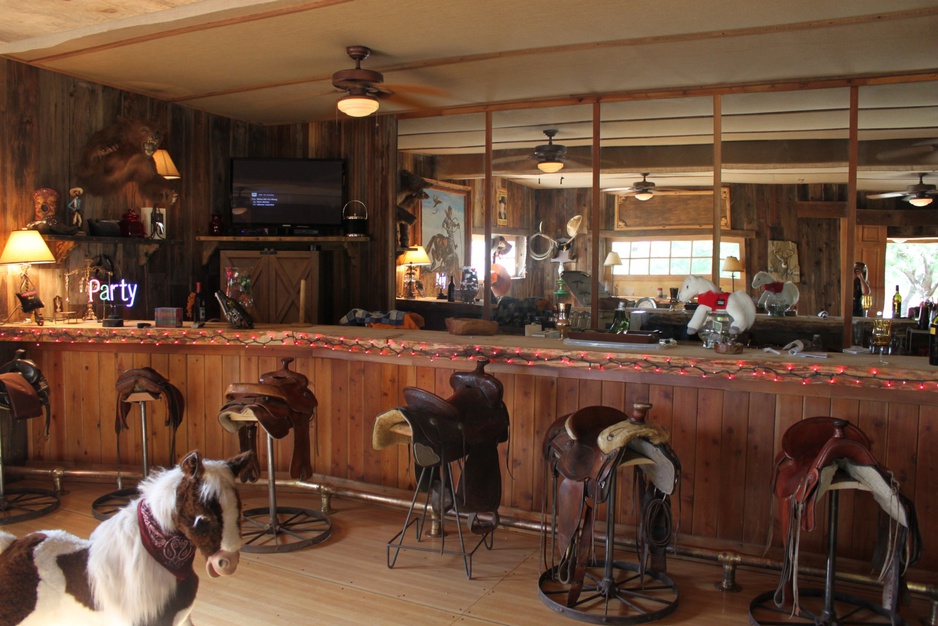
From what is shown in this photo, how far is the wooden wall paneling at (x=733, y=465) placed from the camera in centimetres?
344

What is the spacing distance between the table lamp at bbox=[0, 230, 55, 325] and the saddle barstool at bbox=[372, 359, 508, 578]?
263 cm

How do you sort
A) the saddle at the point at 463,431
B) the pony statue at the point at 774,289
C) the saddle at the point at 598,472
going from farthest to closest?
1. the pony statue at the point at 774,289
2. the saddle at the point at 463,431
3. the saddle at the point at 598,472

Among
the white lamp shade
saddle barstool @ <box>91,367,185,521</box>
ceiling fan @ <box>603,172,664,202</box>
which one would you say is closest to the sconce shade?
saddle barstool @ <box>91,367,185,521</box>

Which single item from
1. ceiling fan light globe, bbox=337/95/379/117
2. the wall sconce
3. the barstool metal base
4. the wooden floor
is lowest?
the wooden floor

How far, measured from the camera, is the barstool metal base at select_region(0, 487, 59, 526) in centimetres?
398

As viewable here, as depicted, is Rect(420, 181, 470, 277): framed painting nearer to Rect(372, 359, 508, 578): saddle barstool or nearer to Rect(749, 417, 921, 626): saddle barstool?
Rect(372, 359, 508, 578): saddle barstool

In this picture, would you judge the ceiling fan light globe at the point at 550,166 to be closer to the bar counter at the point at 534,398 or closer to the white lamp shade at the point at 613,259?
the white lamp shade at the point at 613,259

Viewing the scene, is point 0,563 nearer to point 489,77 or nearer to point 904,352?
point 489,77

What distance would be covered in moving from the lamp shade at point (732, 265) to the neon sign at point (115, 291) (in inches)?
176

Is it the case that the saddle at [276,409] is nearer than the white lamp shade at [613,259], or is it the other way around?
the saddle at [276,409]

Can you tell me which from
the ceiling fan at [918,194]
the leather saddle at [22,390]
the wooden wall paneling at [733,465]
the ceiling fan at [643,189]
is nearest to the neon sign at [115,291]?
the leather saddle at [22,390]

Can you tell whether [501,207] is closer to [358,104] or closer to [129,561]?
[358,104]

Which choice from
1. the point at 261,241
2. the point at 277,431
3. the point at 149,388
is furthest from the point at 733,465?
the point at 261,241

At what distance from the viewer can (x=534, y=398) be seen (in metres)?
3.84
